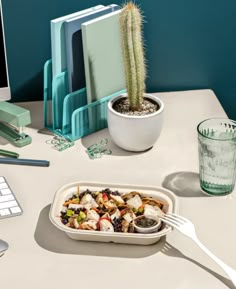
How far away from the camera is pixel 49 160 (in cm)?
129

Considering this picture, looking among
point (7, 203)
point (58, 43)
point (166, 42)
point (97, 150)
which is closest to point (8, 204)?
point (7, 203)

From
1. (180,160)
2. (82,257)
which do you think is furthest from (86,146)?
(82,257)

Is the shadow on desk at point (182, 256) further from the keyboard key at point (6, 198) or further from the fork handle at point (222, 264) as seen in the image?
the keyboard key at point (6, 198)

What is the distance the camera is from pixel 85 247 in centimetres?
106

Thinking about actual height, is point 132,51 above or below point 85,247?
above

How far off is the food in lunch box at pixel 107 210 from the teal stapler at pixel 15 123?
0.80 feet

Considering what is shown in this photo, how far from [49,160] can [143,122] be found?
20 centimetres

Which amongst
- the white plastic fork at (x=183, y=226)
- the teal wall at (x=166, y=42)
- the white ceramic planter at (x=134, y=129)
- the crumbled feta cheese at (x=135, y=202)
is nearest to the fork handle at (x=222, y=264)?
the white plastic fork at (x=183, y=226)

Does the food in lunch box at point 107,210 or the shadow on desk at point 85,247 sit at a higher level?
the food in lunch box at point 107,210

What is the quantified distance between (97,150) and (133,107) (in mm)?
116

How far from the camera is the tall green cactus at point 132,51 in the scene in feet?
3.96

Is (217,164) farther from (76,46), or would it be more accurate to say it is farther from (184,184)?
(76,46)

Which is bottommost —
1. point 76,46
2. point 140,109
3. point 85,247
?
point 85,247

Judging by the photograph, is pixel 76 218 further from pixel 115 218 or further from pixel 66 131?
pixel 66 131
